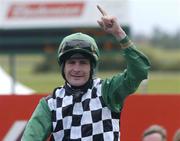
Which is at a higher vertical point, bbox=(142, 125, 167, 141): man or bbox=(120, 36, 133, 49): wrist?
bbox=(120, 36, 133, 49): wrist

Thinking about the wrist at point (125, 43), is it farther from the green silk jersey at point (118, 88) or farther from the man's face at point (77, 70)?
the man's face at point (77, 70)

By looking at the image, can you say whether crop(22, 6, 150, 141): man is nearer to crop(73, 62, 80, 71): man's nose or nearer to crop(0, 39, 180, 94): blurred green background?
crop(73, 62, 80, 71): man's nose

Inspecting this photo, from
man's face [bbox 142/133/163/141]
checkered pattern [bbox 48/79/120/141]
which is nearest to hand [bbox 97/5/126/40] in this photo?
checkered pattern [bbox 48/79/120/141]

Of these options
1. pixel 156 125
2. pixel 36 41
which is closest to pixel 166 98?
pixel 156 125

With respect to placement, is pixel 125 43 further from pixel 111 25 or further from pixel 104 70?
pixel 104 70

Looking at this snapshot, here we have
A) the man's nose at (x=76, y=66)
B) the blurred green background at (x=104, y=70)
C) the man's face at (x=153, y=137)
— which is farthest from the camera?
the blurred green background at (x=104, y=70)

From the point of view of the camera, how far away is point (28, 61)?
1694 inches

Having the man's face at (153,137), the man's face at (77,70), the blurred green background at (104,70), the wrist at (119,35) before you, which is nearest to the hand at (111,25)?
the wrist at (119,35)

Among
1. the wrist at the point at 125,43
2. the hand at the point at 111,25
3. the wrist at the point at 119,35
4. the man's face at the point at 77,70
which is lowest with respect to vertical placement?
the man's face at the point at 77,70

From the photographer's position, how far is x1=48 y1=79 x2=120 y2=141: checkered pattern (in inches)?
145

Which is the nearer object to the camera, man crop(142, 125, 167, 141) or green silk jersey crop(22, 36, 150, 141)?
green silk jersey crop(22, 36, 150, 141)

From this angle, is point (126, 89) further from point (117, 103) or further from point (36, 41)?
point (36, 41)

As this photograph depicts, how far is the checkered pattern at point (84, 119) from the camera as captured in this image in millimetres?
3686

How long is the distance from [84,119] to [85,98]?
0.40ft
